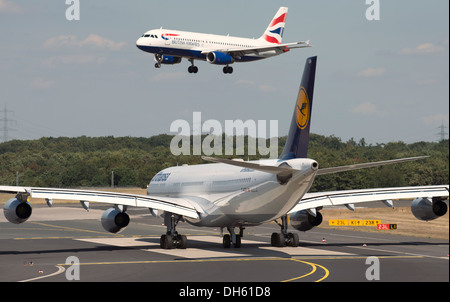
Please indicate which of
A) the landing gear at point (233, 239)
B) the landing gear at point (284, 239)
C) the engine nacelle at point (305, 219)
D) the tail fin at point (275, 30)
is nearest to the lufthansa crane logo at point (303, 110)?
the landing gear at point (284, 239)

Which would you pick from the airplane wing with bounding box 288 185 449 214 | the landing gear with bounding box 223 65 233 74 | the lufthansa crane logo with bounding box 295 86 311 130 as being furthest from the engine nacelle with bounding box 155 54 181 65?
the lufthansa crane logo with bounding box 295 86 311 130

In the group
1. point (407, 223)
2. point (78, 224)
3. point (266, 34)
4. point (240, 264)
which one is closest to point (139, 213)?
point (78, 224)

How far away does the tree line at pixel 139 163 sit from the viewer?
106037mm

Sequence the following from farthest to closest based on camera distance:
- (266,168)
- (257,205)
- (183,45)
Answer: (183,45), (257,205), (266,168)

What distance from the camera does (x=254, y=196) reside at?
3847 cm

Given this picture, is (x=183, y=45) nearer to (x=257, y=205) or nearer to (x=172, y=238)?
(x=172, y=238)

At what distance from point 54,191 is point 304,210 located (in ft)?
49.9

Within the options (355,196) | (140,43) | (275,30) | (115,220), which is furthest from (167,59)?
(355,196)

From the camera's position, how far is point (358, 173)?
116 m

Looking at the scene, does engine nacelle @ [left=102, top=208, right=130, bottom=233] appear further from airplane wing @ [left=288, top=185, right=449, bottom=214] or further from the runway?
airplane wing @ [left=288, top=185, right=449, bottom=214]

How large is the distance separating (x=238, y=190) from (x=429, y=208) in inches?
439

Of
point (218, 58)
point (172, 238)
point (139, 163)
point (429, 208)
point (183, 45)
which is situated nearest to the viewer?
point (429, 208)

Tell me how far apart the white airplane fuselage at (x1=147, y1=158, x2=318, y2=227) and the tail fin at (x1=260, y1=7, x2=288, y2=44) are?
3935cm
